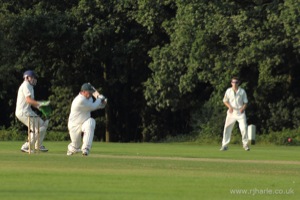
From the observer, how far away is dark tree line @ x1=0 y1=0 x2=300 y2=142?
42.5 metres

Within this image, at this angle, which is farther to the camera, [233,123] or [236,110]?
[236,110]

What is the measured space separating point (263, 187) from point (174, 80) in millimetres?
31582

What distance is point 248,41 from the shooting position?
138 ft

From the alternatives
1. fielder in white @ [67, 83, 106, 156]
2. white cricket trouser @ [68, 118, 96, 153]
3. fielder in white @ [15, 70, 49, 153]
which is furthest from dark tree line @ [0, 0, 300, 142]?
white cricket trouser @ [68, 118, 96, 153]

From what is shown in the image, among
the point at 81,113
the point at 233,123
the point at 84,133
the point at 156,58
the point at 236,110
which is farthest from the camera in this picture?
the point at 156,58

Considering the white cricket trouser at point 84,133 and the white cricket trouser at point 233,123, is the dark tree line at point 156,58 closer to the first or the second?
the white cricket trouser at point 233,123

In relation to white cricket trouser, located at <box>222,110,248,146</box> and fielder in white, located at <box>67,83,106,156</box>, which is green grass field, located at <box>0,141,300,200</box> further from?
white cricket trouser, located at <box>222,110,248,146</box>

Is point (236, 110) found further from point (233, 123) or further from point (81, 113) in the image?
point (81, 113)

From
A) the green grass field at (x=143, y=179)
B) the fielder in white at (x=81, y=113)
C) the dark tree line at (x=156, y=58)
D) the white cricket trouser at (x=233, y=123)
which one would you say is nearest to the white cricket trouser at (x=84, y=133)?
the fielder in white at (x=81, y=113)

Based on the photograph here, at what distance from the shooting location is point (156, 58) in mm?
46156

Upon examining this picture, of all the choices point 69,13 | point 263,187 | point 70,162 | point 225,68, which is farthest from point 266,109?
point 263,187

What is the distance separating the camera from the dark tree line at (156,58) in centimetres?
4247

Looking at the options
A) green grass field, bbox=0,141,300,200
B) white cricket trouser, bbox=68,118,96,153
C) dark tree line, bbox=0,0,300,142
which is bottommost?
green grass field, bbox=0,141,300,200

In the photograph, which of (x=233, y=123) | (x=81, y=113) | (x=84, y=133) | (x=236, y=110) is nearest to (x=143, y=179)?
(x=84, y=133)
